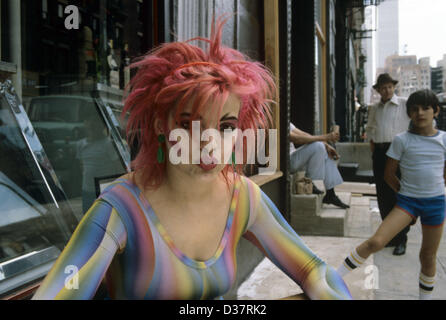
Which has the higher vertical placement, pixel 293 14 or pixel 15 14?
pixel 293 14

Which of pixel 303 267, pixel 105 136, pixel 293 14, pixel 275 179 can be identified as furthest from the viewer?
pixel 293 14

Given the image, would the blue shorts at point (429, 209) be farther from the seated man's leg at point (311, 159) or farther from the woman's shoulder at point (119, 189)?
the woman's shoulder at point (119, 189)

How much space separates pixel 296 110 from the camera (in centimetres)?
573

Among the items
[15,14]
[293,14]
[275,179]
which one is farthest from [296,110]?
[15,14]

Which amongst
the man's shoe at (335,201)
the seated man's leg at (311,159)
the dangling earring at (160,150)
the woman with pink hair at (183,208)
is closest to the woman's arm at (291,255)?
the woman with pink hair at (183,208)

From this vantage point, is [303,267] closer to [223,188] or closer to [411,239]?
[223,188]

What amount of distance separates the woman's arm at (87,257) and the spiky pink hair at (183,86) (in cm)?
12

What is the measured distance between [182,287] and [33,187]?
823mm

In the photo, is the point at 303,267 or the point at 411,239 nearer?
the point at 303,267

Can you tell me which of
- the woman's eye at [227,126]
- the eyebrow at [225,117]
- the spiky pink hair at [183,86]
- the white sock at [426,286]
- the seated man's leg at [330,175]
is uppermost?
the spiky pink hair at [183,86]

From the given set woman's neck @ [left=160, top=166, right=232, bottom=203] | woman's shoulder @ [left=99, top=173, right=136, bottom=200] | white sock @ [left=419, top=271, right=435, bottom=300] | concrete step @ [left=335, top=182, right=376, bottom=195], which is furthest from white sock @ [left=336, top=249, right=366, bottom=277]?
concrete step @ [left=335, top=182, right=376, bottom=195]

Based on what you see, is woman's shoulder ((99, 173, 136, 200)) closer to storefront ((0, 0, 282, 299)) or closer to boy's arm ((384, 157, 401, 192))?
storefront ((0, 0, 282, 299))

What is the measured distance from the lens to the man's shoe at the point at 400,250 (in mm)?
3641
